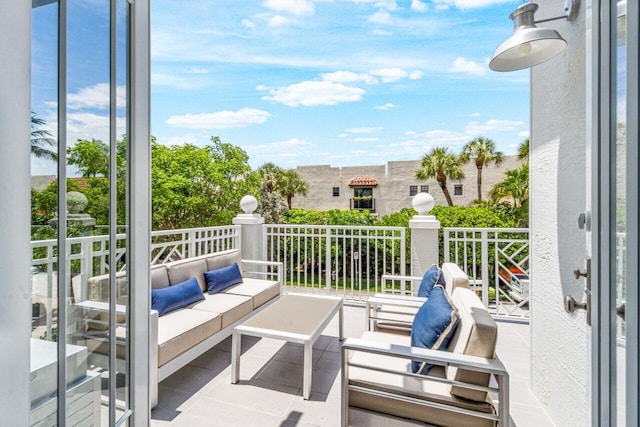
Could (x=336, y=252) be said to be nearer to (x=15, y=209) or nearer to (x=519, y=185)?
(x=15, y=209)

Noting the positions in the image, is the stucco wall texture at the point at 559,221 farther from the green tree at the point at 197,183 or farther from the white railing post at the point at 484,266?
the green tree at the point at 197,183

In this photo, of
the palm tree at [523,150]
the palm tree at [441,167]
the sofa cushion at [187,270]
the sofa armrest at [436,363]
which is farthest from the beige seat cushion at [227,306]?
the palm tree at [441,167]

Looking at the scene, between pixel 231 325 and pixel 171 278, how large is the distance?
2.60 feet

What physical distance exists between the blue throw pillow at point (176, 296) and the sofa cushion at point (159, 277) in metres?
0.06

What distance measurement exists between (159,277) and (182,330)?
74cm

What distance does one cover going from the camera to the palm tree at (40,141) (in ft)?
2.10

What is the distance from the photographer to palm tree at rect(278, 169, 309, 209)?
646 inches

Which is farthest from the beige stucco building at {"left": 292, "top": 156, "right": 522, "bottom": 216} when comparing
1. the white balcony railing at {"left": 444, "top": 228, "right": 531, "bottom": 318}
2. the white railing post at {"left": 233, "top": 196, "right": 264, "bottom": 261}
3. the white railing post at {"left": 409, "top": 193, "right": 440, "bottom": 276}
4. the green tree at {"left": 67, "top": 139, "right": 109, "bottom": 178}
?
the green tree at {"left": 67, "top": 139, "right": 109, "bottom": 178}

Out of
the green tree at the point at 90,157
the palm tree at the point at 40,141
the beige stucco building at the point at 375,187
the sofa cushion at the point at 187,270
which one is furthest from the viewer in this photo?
the beige stucco building at the point at 375,187

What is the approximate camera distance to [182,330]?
2525 mm

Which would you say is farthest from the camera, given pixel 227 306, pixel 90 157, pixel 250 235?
pixel 250 235

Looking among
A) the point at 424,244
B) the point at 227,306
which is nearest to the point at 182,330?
the point at 227,306

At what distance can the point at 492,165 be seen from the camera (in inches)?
559

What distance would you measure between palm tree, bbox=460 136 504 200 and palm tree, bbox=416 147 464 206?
0.51 metres
